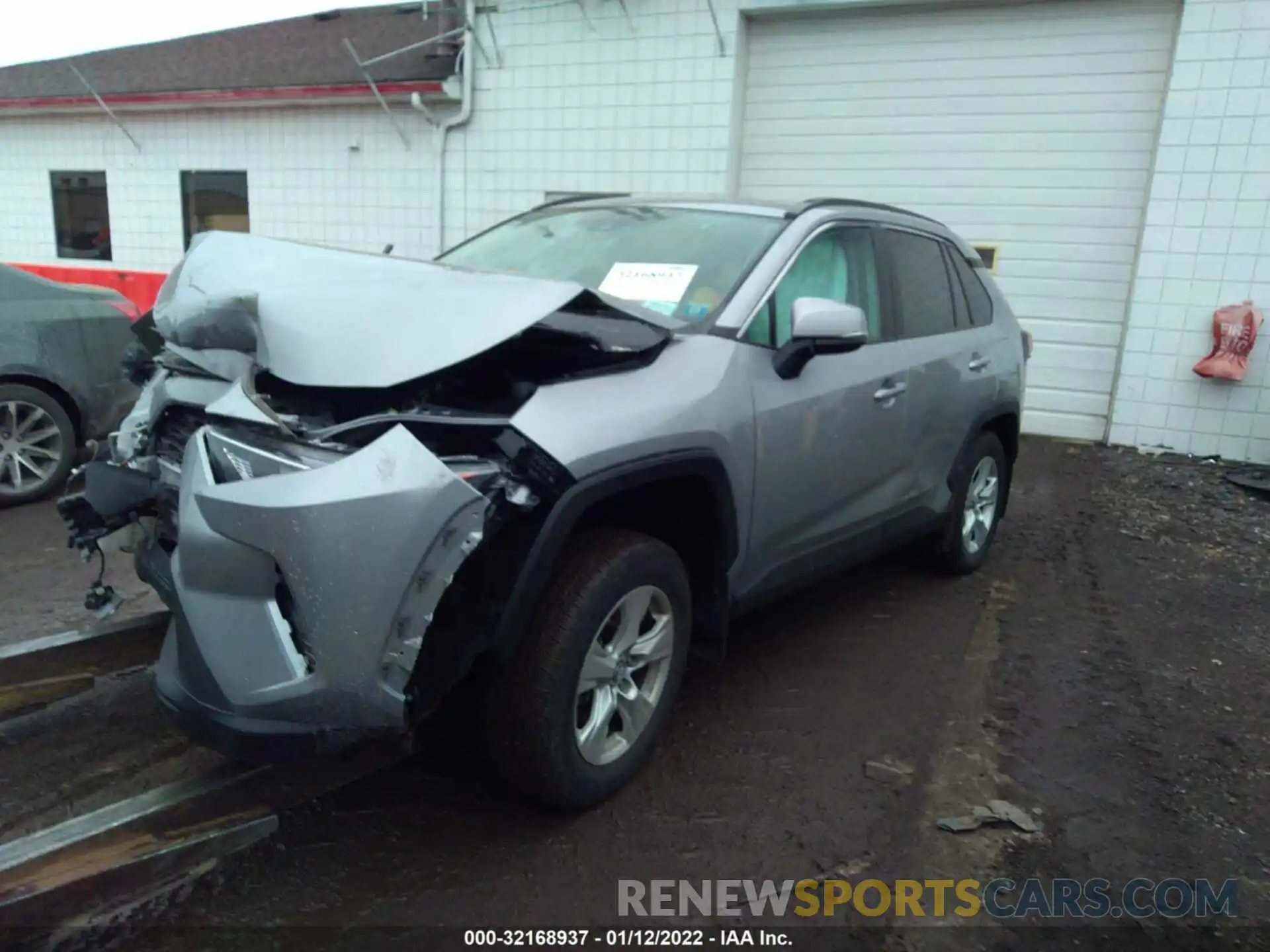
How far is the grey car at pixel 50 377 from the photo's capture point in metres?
5.50

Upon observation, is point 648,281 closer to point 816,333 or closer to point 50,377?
point 816,333

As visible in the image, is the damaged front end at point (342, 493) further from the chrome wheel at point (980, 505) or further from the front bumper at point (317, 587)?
the chrome wheel at point (980, 505)

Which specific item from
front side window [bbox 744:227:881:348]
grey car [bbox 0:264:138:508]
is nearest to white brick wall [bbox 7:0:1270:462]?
front side window [bbox 744:227:881:348]

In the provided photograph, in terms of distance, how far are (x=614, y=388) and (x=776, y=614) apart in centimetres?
216

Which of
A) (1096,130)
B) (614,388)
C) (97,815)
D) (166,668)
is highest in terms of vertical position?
(1096,130)

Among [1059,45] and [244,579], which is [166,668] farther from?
[1059,45]

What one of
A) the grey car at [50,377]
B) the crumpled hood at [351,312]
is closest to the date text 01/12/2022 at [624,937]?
the crumpled hood at [351,312]

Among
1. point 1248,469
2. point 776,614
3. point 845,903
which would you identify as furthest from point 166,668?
point 1248,469

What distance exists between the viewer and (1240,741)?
3.55 metres

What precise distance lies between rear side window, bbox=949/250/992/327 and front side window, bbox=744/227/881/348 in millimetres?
1008

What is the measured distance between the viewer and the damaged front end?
2.14 m

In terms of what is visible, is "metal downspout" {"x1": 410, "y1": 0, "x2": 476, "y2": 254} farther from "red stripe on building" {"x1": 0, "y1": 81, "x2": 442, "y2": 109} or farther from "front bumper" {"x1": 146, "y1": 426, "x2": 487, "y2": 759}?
"front bumper" {"x1": 146, "y1": 426, "x2": 487, "y2": 759}

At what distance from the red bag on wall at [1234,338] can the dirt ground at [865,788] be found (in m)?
3.72

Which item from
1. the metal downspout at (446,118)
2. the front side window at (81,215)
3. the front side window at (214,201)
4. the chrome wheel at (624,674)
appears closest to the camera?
the chrome wheel at (624,674)
